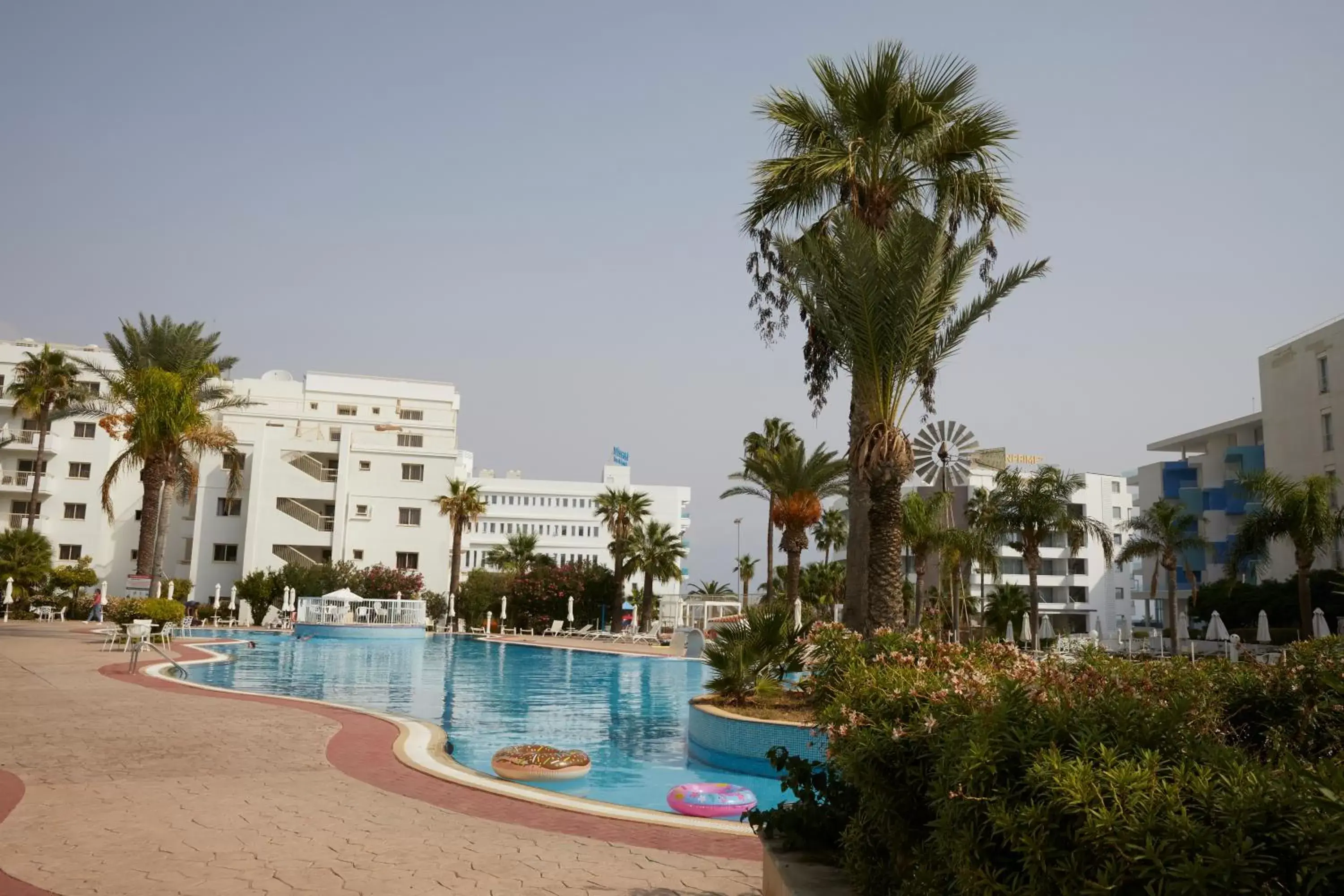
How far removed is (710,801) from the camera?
991cm

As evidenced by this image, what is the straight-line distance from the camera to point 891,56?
16156 mm

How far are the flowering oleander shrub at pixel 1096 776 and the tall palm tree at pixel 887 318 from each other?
8.50 metres

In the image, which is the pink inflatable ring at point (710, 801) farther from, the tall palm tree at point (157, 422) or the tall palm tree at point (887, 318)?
the tall palm tree at point (157, 422)

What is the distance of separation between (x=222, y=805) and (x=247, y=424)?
4999 cm

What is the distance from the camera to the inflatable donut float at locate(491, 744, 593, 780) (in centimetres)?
1093

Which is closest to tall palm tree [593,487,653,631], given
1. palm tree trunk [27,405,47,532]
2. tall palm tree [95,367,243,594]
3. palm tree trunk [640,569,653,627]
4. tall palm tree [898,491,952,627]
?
palm tree trunk [640,569,653,627]

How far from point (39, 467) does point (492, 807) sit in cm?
4819

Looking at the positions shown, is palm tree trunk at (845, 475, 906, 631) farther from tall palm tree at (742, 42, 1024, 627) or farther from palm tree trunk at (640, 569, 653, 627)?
palm tree trunk at (640, 569, 653, 627)

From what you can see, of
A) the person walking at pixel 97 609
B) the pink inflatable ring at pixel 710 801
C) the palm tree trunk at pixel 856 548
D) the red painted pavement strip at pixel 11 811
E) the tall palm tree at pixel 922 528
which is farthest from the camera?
the tall palm tree at pixel 922 528

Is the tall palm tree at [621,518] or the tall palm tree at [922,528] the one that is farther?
the tall palm tree at [621,518]

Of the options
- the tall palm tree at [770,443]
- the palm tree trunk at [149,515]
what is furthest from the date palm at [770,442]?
the palm tree trunk at [149,515]

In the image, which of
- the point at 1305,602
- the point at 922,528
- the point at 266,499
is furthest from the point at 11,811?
the point at 266,499

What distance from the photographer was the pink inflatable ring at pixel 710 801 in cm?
982

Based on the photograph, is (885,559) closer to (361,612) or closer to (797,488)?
(797,488)
